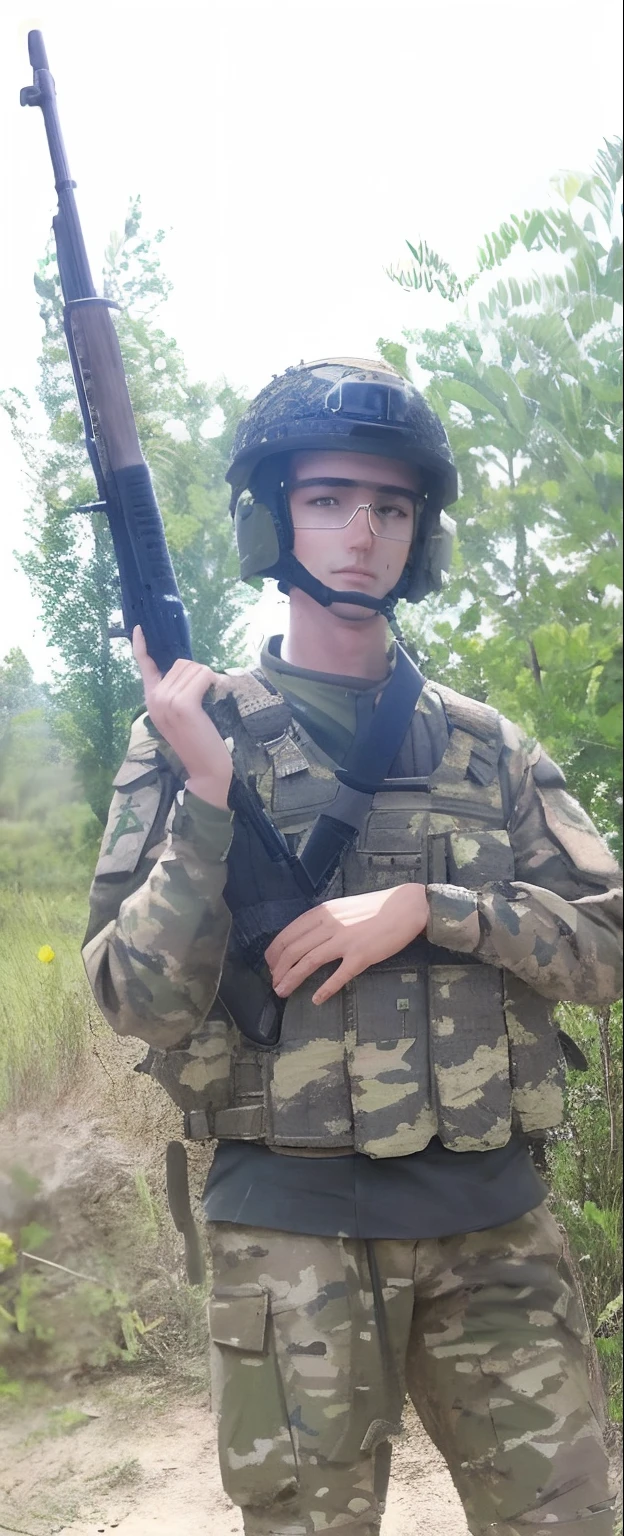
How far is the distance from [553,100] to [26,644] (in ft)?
4.63

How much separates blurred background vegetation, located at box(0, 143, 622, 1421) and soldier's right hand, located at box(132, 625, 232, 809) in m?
0.13

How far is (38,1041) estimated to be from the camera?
261cm

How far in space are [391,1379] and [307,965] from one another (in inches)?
28.2

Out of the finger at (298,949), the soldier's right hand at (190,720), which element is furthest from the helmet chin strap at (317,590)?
the finger at (298,949)

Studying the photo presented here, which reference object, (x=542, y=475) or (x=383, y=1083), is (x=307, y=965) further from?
(x=542, y=475)

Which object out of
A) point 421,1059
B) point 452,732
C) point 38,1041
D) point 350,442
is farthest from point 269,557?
point 38,1041

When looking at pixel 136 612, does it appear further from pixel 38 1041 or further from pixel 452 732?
pixel 38 1041

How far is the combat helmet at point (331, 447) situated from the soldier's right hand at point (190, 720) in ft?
0.80

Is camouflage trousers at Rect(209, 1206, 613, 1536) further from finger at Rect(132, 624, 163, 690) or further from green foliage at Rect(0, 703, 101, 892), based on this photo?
finger at Rect(132, 624, 163, 690)

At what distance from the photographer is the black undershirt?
218cm

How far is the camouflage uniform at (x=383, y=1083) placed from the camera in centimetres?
213

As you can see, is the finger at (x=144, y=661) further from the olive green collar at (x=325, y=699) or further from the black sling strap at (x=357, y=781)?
the black sling strap at (x=357, y=781)

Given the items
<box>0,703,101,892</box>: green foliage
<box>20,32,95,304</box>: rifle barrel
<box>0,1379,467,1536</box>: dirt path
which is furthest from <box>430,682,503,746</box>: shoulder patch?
<box>0,1379,467,1536</box>: dirt path

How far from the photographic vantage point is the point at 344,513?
7.34 ft
